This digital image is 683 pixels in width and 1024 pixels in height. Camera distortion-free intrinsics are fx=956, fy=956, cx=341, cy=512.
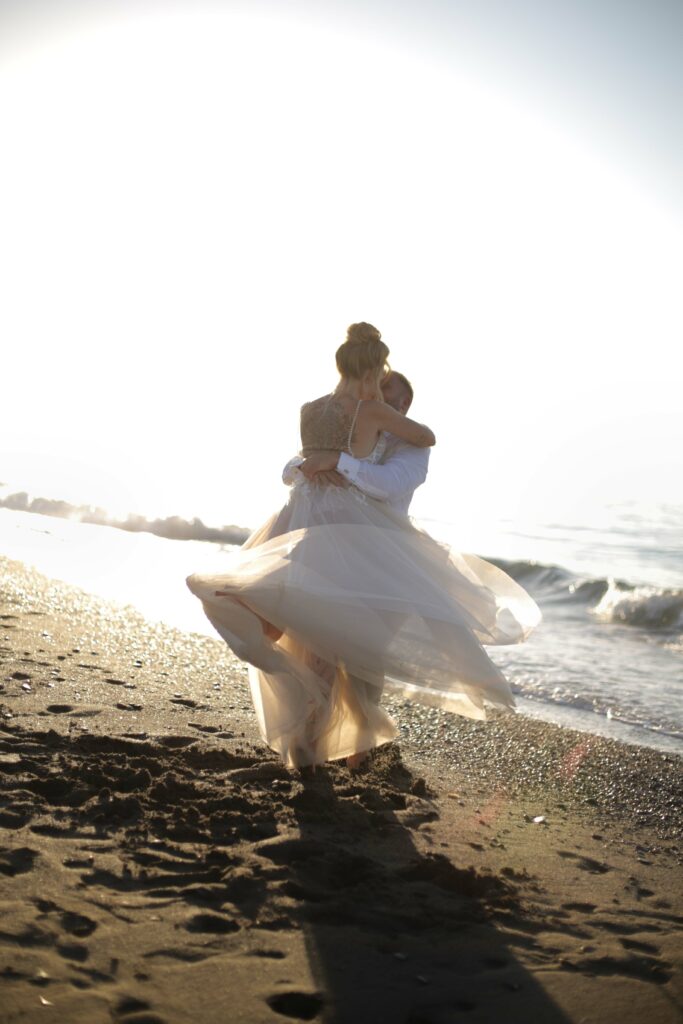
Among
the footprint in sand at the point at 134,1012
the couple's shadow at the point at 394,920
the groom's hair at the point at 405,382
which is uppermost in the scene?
the groom's hair at the point at 405,382

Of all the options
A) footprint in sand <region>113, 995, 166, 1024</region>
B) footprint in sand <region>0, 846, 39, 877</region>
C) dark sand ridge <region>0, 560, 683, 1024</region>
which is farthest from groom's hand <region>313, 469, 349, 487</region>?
footprint in sand <region>113, 995, 166, 1024</region>

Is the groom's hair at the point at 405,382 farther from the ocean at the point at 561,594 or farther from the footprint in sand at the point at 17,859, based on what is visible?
the footprint in sand at the point at 17,859

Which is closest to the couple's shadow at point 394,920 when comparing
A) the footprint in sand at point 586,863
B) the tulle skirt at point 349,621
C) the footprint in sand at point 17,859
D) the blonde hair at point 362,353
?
the tulle skirt at point 349,621

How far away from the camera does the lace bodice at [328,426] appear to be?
196 inches

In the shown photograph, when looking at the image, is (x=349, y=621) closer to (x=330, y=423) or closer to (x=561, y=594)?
(x=330, y=423)

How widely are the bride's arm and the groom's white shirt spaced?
133 mm

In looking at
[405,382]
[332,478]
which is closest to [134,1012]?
[332,478]

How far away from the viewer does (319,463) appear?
4992 mm

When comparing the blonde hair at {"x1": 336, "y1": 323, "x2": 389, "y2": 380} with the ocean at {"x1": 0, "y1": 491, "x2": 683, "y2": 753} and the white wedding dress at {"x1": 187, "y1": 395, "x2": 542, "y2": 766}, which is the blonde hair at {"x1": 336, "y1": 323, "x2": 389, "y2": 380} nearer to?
the white wedding dress at {"x1": 187, "y1": 395, "x2": 542, "y2": 766}

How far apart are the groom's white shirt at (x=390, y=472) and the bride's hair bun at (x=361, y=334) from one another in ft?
1.81

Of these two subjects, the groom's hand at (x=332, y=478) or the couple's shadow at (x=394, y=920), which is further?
the groom's hand at (x=332, y=478)

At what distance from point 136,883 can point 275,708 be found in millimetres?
1374

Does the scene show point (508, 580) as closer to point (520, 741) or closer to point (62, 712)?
point (520, 741)

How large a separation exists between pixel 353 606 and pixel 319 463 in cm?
106
